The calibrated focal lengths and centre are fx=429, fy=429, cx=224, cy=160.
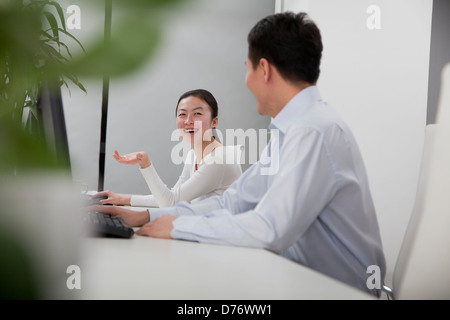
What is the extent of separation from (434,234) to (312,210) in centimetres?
26

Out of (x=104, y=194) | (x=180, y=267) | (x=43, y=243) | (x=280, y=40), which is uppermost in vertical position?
(x=280, y=40)

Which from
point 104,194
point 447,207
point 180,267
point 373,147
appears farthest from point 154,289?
point 373,147

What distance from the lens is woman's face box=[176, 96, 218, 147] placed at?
230cm

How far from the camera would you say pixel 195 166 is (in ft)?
7.80

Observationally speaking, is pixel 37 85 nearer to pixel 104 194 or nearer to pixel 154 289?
pixel 154 289

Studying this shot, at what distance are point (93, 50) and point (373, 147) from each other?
9.82ft

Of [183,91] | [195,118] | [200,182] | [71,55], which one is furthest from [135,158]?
[71,55]

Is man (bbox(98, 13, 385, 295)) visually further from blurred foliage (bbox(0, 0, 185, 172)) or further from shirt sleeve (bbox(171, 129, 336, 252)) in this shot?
blurred foliage (bbox(0, 0, 185, 172))

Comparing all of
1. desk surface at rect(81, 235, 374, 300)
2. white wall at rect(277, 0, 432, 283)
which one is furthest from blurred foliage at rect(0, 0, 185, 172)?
white wall at rect(277, 0, 432, 283)

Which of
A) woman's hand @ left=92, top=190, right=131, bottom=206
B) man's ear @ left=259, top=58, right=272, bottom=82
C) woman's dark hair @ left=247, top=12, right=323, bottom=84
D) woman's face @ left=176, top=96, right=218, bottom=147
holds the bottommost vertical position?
woman's hand @ left=92, top=190, right=131, bottom=206

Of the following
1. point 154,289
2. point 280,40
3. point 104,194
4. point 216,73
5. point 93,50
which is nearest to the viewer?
point 93,50

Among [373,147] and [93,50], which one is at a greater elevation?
[93,50]

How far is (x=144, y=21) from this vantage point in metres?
0.10
